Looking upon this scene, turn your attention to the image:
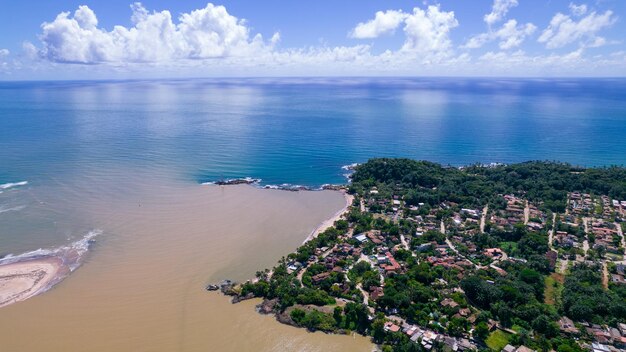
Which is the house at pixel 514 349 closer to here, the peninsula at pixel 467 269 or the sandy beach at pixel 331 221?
the peninsula at pixel 467 269

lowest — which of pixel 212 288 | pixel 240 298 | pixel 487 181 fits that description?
pixel 240 298

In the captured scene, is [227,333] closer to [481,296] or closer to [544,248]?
[481,296]

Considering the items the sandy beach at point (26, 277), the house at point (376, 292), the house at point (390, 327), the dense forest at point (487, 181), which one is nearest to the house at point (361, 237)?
the house at point (376, 292)

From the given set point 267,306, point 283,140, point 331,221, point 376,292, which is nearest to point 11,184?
point 331,221

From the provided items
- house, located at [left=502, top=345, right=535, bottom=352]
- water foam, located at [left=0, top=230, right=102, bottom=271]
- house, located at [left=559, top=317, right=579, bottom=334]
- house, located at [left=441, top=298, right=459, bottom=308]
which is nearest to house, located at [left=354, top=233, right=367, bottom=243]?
house, located at [left=441, top=298, right=459, bottom=308]

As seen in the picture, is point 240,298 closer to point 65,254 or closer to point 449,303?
point 449,303

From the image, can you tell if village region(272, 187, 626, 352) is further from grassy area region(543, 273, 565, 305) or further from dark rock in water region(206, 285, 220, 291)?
dark rock in water region(206, 285, 220, 291)

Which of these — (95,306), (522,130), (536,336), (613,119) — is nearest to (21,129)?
(95,306)
